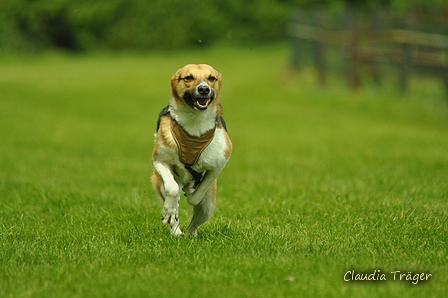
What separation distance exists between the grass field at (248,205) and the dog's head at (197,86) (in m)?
1.18

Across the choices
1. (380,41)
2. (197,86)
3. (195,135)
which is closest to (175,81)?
(197,86)

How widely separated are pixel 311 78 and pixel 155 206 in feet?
60.7

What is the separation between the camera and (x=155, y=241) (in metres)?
5.81

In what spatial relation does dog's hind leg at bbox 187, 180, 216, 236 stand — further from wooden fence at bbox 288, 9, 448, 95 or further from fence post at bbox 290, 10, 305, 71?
fence post at bbox 290, 10, 305, 71

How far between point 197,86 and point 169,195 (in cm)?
94

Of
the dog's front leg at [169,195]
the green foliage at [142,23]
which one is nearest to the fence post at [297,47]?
the green foliage at [142,23]

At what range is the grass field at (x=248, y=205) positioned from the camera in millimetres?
4754

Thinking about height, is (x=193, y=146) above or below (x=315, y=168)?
above

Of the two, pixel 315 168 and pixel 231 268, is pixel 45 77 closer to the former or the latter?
pixel 315 168

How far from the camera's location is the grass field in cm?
475

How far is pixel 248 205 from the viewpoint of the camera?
7.73 metres

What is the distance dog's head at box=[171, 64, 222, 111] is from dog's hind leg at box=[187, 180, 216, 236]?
→ 0.86 m

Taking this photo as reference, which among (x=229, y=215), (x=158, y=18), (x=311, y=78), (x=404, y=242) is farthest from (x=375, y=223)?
(x=158, y=18)

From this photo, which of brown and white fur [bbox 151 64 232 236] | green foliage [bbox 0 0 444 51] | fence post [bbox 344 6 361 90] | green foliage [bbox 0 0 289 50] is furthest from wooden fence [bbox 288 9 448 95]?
green foliage [bbox 0 0 289 50]
